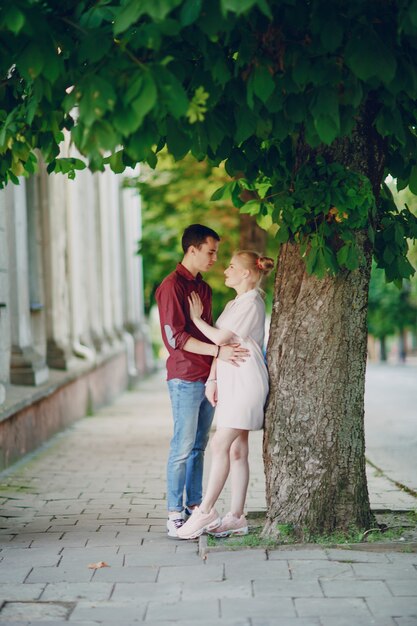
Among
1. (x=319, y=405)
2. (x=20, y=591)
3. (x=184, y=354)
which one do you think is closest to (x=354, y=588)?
(x=319, y=405)

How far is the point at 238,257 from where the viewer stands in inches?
287

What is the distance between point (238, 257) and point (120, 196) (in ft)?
81.4

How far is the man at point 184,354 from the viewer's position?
295 inches

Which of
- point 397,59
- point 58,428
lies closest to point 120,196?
point 58,428

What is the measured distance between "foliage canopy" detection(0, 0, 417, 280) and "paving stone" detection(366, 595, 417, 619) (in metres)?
2.00

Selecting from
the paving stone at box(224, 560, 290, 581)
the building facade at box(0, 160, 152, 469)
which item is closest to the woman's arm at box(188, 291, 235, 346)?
the paving stone at box(224, 560, 290, 581)

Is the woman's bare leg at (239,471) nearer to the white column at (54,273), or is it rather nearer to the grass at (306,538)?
the grass at (306,538)

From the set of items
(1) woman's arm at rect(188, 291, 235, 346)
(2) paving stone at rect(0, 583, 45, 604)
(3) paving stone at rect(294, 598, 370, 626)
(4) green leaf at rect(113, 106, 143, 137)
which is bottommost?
(2) paving stone at rect(0, 583, 45, 604)

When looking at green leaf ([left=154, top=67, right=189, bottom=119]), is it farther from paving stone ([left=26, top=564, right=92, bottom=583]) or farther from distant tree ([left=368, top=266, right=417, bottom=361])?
distant tree ([left=368, top=266, right=417, bottom=361])

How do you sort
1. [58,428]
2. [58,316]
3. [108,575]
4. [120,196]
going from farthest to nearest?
[120,196]
[58,316]
[58,428]
[108,575]

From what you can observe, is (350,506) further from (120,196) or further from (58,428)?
(120,196)

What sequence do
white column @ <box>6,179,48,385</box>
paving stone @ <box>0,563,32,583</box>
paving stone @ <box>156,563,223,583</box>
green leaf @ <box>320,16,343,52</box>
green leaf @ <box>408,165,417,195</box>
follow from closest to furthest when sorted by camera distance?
green leaf @ <box>320,16,343,52</box>
paving stone @ <box>156,563,223,583</box>
paving stone @ <box>0,563,32,583</box>
green leaf @ <box>408,165,417,195</box>
white column @ <box>6,179,48,385</box>

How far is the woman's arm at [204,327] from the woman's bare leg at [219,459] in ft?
1.93

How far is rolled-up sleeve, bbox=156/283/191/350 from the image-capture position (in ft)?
24.5
